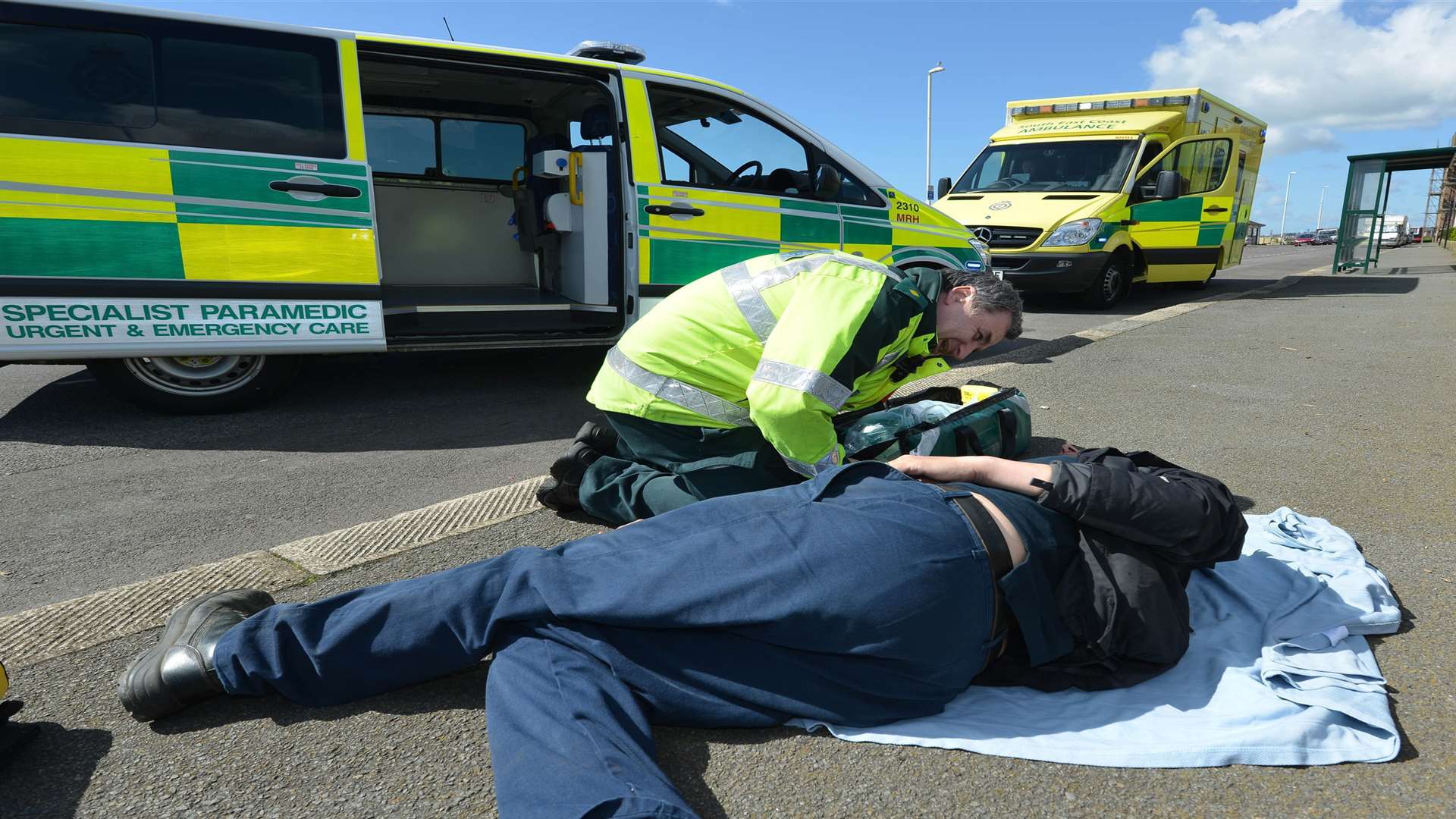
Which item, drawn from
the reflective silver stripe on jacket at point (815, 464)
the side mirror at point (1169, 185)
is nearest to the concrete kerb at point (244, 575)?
the reflective silver stripe on jacket at point (815, 464)

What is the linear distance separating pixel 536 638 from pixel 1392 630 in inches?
88.8

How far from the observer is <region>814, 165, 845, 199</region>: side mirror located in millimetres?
5301

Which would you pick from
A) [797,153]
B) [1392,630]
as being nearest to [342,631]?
[1392,630]

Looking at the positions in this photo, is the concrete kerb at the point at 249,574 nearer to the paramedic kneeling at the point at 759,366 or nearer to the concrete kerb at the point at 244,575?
the concrete kerb at the point at 244,575

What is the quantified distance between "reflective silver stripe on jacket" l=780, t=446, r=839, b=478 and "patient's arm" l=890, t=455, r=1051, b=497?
0.44 m

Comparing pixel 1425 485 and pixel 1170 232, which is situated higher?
pixel 1170 232

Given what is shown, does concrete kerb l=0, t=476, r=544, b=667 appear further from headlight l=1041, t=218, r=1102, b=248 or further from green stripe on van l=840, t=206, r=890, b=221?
headlight l=1041, t=218, r=1102, b=248

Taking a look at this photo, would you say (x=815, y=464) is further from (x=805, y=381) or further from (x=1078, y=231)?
(x=1078, y=231)

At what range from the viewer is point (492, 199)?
286 inches

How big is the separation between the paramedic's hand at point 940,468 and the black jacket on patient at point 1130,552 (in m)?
0.22

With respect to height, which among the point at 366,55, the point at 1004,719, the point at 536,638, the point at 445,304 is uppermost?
the point at 366,55

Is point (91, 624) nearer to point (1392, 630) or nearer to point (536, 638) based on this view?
point (536, 638)

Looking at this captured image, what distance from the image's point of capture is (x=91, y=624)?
7.36 feet

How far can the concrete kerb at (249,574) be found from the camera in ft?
7.19
